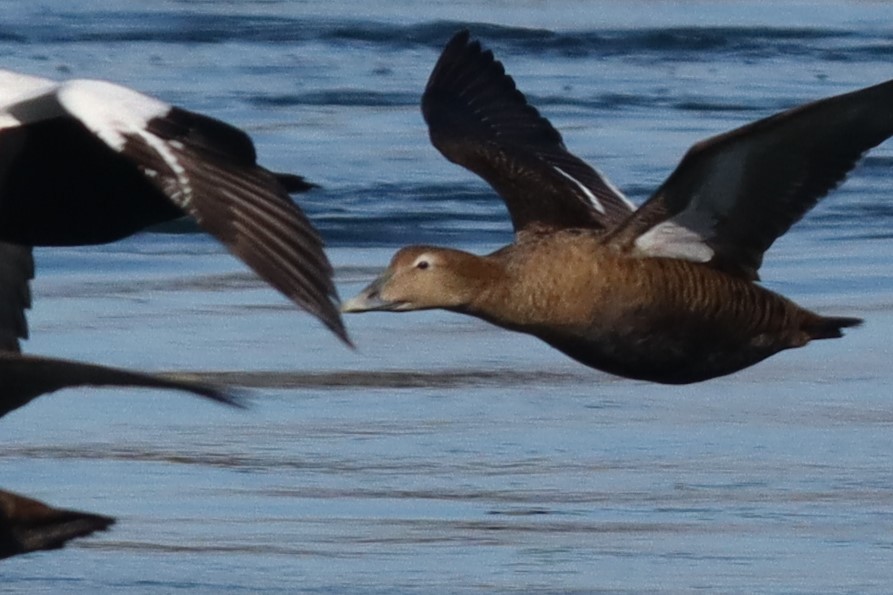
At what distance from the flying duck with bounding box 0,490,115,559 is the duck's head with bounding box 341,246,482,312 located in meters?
1.37

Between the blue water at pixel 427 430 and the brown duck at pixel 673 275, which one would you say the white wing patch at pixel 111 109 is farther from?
the blue water at pixel 427 430

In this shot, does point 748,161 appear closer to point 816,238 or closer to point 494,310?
point 494,310

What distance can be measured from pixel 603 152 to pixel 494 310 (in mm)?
5381

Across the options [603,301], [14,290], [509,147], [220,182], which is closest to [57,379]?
[220,182]

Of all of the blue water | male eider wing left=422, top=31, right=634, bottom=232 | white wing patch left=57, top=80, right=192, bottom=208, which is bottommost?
the blue water

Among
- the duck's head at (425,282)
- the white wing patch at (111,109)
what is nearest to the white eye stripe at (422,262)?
the duck's head at (425,282)

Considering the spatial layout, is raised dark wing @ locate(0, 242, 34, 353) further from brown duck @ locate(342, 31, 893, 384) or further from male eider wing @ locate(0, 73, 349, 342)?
brown duck @ locate(342, 31, 893, 384)

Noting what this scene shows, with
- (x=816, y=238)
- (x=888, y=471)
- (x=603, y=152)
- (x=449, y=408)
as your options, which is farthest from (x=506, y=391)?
(x=603, y=152)

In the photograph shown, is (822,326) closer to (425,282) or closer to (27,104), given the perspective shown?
(425,282)

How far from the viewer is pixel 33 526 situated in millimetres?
5992

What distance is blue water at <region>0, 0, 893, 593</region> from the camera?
261 inches

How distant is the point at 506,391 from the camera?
27.3ft

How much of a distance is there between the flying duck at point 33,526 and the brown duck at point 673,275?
1158 millimetres

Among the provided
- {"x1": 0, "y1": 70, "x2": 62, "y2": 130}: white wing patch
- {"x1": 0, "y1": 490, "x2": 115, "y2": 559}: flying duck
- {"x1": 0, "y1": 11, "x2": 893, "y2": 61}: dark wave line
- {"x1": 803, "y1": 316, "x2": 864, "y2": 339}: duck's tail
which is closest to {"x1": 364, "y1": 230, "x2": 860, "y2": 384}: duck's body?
{"x1": 803, "y1": 316, "x2": 864, "y2": 339}: duck's tail
